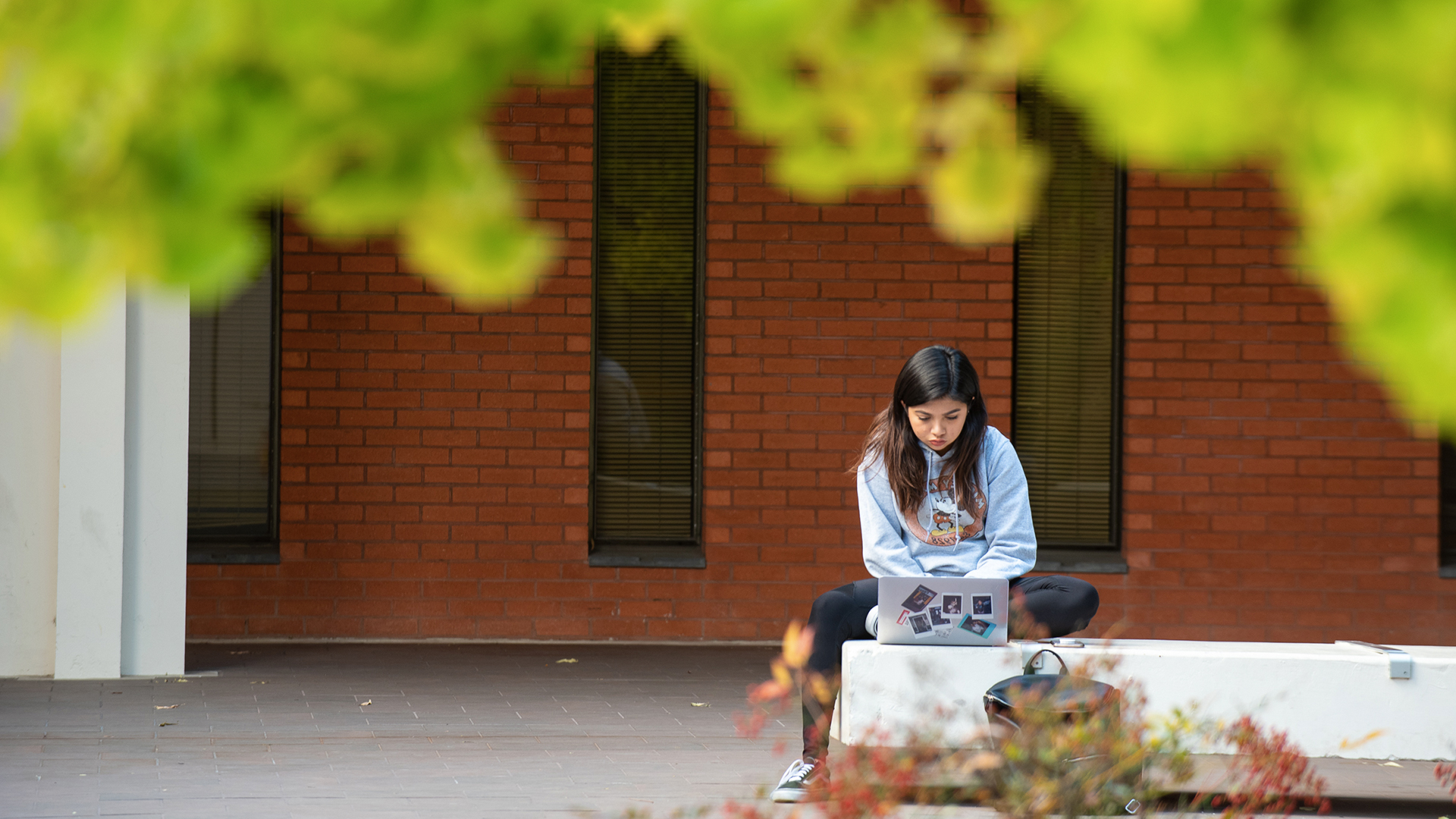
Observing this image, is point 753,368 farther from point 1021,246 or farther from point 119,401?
point 119,401

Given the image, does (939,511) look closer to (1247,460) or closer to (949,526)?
(949,526)

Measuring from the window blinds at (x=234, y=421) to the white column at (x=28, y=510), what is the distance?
1295mm

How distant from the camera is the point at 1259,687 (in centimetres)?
482

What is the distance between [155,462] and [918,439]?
12.6 ft

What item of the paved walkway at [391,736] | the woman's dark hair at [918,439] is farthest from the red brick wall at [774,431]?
the woman's dark hair at [918,439]

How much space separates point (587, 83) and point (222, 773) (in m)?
4.58

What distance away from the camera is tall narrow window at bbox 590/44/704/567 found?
8.62 metres

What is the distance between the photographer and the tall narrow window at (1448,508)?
873cm

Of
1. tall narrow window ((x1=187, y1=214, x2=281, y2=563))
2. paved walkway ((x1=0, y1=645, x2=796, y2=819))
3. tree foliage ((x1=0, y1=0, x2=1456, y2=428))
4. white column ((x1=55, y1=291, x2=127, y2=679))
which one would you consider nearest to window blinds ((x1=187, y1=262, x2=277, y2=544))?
tall narrow window ((x1=187, y1=214, x2=281, y2=563))

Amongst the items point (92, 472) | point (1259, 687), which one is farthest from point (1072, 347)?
point (92, 472)

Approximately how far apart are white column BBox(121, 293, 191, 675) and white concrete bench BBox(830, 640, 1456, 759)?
147 inches

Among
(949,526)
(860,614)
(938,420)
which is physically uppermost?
(938,420)

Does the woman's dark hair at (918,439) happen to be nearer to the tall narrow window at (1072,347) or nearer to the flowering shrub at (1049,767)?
the flowering shrub at (1049,767)

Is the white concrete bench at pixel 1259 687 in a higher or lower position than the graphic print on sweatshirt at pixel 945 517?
lower
